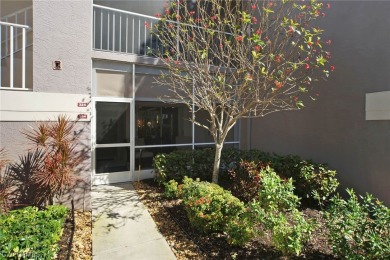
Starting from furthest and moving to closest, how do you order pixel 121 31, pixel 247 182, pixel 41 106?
pixel 121 31 < pixel 247 182 < pixel 41 106

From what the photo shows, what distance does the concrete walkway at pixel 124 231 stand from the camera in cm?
392

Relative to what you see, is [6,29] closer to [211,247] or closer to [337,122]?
[211,247]

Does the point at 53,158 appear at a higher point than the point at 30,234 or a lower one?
higher

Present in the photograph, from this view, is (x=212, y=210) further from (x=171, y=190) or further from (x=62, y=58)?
(x=62, y=58)

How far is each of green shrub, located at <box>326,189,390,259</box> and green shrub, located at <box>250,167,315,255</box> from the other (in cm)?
33

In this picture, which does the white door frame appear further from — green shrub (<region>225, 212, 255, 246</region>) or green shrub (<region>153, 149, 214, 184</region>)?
green shrub (<region>225, 212, 255, 246</region>)

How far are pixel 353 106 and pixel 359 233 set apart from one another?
3.97 m

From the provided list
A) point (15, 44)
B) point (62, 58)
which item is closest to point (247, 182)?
point (62, 58)

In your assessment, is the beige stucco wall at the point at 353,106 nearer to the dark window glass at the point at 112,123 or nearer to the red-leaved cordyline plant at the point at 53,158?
the dark window glass at the point at 112,123

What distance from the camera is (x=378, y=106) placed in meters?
5.64

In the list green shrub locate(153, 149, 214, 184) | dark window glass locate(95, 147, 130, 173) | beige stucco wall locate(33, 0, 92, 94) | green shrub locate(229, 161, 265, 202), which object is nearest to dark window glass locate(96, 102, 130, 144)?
dark window glass locate(95, 147, 130, 173)

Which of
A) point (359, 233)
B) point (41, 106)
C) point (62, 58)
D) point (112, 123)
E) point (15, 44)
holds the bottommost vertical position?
point (359, 233)

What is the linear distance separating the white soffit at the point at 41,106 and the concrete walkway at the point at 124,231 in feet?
6.46

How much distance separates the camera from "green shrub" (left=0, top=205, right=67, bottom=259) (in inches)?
121
